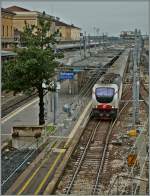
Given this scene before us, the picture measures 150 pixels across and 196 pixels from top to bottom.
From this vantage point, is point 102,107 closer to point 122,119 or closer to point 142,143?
point 122,119

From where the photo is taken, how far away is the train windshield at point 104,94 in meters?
28.0

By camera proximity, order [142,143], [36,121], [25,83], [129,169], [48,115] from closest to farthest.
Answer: [129,169], [142,143], [25,83], [36,121], [48,115]

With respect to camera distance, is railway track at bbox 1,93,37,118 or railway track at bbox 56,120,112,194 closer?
railway track at bbox 56,120,112,194

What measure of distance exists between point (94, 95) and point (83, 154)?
8.68 meters

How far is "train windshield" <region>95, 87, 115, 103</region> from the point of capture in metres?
28.0

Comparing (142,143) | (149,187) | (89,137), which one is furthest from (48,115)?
(149,187)

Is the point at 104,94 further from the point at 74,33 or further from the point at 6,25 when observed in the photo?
the point at 74,33

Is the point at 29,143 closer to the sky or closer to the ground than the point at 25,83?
closer to the ground

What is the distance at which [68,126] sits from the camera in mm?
26047

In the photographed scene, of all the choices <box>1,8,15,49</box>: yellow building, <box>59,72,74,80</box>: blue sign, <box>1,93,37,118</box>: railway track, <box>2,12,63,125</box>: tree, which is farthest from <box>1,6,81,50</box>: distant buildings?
<box>1,93,37,118</box>: railway track

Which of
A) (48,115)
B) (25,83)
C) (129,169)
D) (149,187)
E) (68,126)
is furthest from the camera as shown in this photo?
(48,115)

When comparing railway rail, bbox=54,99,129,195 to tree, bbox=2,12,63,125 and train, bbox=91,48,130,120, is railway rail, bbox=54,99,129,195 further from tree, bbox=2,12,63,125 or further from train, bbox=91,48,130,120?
tree, bbox=2,12,63,125

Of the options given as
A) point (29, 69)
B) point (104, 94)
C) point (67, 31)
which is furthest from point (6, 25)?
point (67, 31)

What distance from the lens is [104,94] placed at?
2809 cm
